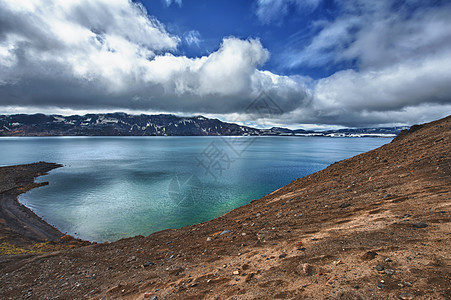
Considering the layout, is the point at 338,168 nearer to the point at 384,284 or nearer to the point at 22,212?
the point at 384,284

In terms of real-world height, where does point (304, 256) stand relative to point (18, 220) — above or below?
above

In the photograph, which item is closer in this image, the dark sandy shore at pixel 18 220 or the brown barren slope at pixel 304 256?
the brown barren slope at pixel 304 256

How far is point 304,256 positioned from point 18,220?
→ 37.0 metres

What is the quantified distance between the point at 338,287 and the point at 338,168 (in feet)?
64.4

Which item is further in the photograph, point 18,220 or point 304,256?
point 18,220

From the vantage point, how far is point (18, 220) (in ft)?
88.9

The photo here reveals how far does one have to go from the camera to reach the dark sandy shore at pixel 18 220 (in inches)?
862

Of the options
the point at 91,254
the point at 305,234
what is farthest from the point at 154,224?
the point at 305,234

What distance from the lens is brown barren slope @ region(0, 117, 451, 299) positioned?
514cm

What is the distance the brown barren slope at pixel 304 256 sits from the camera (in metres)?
5.14

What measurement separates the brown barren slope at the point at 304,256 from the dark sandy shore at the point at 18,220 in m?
10.1

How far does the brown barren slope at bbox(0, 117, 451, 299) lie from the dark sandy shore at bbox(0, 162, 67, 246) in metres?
10.1

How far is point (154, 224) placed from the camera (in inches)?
996

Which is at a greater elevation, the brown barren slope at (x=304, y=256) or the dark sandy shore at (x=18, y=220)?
the brown barren slope at (x=304, y=256)
